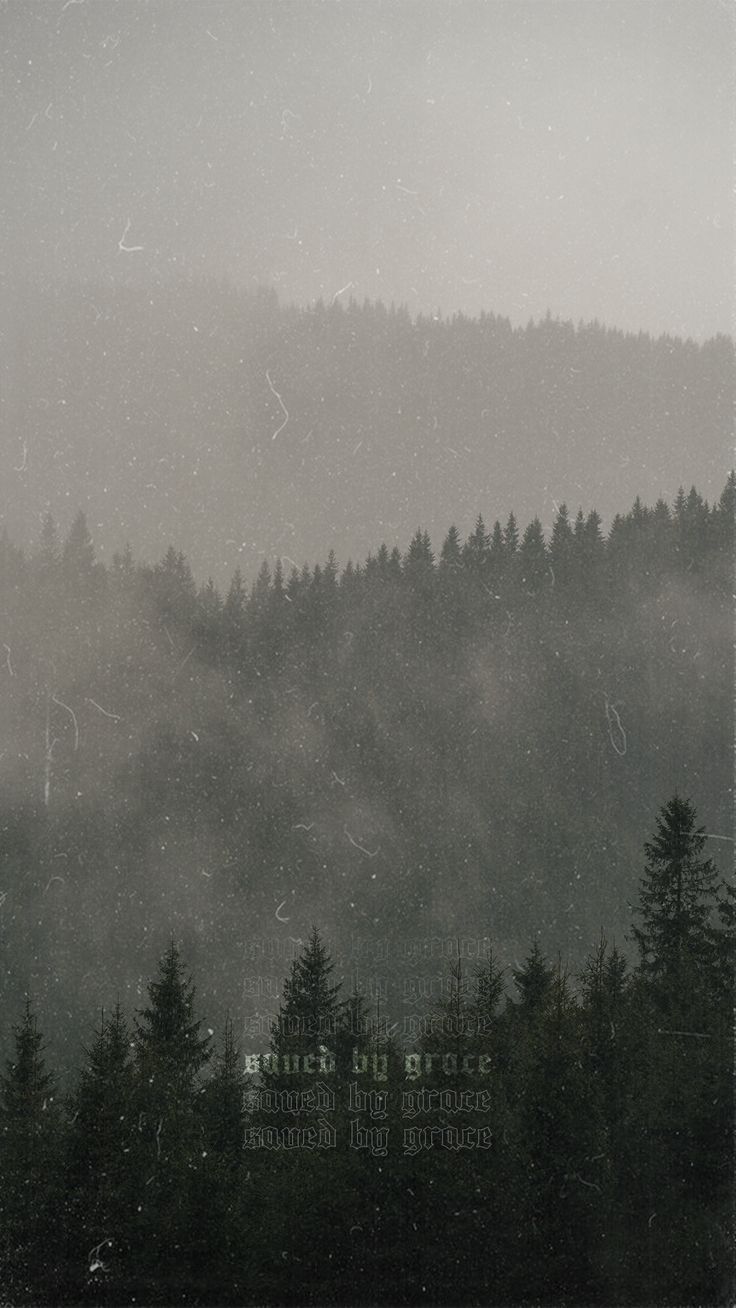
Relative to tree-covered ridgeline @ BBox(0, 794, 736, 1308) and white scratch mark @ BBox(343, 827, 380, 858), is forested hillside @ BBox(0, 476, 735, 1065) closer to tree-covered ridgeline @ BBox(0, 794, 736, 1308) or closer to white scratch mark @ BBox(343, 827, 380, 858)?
white scratch mark @ BBox(343, 827, 380, 858)

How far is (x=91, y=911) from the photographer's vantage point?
11588 cm

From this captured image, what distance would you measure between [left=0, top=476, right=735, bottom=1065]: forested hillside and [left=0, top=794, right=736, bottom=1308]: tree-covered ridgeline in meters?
77.7

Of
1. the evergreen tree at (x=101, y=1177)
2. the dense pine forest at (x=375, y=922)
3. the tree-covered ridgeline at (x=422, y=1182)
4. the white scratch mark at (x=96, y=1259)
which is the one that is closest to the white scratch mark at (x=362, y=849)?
the dense pine forest at (x=375, y=922)

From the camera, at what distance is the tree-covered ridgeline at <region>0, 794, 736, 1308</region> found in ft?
54.7

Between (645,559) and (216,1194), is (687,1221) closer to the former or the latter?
(216,1194)

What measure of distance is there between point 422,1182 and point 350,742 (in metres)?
123

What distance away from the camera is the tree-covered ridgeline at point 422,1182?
54.7 ft

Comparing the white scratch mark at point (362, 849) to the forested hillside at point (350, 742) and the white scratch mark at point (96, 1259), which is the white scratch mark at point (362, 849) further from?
the white scratch mark at point (96, 1259)

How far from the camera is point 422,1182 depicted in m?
17.3

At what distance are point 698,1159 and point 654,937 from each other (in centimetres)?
1151

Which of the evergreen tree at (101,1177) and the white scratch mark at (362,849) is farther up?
the white scratch mark at (362,849)

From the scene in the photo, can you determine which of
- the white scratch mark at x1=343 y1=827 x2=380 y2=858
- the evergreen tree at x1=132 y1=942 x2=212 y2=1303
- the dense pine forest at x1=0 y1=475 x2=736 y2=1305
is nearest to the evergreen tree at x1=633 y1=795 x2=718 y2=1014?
the dense pine forest at x1=0 y1=475 x2=736 y2=1305

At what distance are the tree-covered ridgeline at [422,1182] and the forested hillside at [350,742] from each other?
7766cm

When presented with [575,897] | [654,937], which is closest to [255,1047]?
[575,897]
